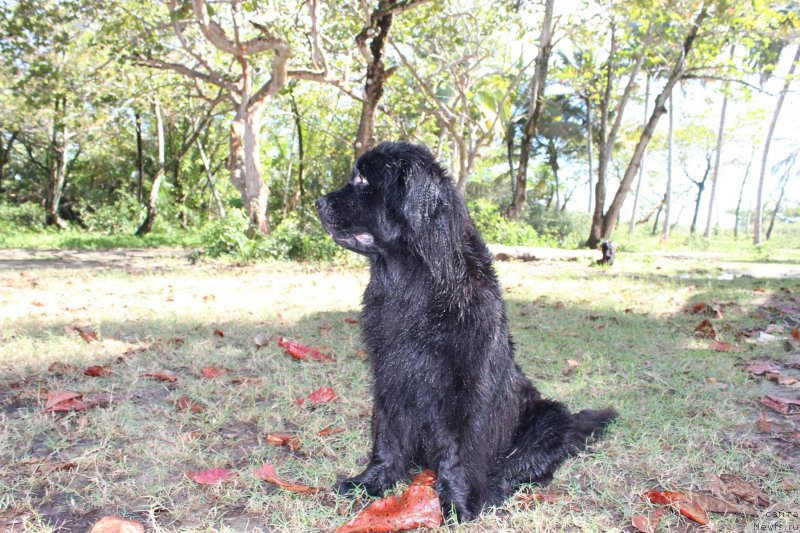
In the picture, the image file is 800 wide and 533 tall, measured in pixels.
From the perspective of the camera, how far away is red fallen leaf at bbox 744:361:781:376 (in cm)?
401

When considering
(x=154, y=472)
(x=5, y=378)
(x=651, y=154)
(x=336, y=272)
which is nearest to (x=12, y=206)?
(x=336, y=272)

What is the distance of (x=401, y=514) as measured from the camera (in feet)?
7.06

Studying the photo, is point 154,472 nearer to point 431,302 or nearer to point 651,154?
point 431,302

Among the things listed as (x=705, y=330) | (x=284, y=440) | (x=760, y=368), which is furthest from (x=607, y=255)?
(x=284, y=440)

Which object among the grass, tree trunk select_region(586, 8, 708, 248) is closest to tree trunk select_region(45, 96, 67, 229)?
the grass

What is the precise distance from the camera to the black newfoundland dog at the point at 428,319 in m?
2.18

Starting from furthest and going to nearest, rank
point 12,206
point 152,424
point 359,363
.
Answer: point 12,206
point 359,363
point 152,424

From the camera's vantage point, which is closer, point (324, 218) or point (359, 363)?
point (324, 218)

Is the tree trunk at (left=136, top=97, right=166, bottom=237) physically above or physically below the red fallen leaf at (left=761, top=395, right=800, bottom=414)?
above

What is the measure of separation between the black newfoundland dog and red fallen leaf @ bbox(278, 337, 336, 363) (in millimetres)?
1914

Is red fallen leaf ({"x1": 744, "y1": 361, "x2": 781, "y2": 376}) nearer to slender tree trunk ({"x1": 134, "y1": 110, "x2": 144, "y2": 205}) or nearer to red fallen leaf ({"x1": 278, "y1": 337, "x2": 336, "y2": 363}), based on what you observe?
red fallen leaf ({"x1": 278, "y1": 337, "x2": 336, "y2": 363})

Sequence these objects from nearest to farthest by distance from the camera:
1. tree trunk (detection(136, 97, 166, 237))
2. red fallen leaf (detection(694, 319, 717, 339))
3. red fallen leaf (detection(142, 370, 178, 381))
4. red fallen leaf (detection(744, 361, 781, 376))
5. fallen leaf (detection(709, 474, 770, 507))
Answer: fallen leaf (detection(709, 474, 770, 507)), red fallen leaf (detection(142, 370, 178, 381)), red fallen leaf (detection(744, 361, 781, 376)), red fallen leaf (detection(694, 319, 717, 339)), tree trunk (detection(136, 97, 166, 237))

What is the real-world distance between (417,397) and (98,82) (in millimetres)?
13325

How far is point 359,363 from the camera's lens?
170 inches
